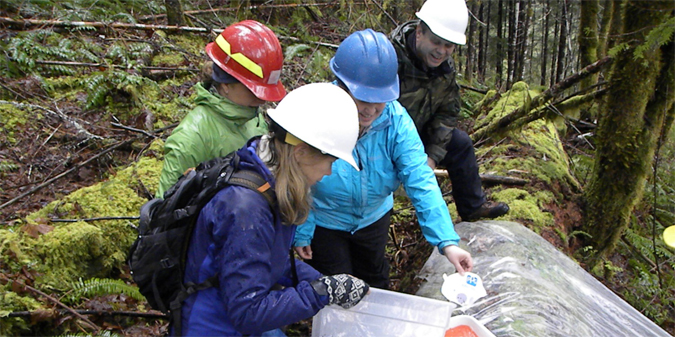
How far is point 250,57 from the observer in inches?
96.2

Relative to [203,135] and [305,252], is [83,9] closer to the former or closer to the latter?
[203,135]

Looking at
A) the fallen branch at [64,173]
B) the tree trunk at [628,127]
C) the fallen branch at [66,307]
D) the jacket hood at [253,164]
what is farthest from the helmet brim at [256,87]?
the tree trunk at [628,127]

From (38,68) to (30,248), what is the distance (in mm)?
4289

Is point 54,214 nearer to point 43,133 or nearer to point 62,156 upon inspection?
point 62,156

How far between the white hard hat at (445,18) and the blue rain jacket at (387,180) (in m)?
0.70

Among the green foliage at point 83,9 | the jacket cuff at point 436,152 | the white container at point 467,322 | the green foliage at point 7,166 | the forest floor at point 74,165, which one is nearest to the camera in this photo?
the white container at point 467,322

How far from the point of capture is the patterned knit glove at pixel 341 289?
5.99ft

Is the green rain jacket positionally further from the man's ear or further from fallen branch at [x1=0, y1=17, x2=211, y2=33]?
fallen branch at [x1=0, y1=17, x2=211, y2=33]

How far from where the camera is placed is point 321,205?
8.99 feet

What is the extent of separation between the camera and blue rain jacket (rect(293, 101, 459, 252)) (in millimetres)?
2451

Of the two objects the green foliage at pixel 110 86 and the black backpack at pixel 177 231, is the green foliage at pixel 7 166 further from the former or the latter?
the black backpack at pixel 177 231

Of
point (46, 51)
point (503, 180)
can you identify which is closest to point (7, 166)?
point (46, 51)

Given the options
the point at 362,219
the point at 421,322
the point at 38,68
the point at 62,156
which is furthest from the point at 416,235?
the point at 38,68

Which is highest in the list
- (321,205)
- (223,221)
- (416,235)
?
(223,221)
